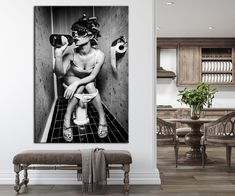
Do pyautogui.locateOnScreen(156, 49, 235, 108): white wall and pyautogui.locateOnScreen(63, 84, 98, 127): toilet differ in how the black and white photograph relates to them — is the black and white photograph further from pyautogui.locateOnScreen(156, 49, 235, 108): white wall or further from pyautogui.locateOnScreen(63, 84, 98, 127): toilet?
pyautogui.locateOnScreen(156, 49, 235, 108): white wall

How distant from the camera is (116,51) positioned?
541cm

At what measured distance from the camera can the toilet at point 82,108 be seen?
17.7 feet

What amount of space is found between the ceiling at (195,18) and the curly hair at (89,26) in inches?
57.4

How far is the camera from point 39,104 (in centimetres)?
539

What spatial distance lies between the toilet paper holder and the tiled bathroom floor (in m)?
0.59

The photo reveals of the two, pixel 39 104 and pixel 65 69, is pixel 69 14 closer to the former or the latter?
pixel 65 69

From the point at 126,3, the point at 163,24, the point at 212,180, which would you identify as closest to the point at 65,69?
the point at 126,3

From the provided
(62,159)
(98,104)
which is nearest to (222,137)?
(98,104)

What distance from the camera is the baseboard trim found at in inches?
210

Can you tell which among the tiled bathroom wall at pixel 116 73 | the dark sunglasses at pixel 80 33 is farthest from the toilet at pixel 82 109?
the dark sunglasses at pixel 80 33

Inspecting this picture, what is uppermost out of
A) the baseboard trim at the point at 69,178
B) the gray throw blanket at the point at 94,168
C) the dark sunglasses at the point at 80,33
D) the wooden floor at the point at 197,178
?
the dark sunglasses at the point at 80,33

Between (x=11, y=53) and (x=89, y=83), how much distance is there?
1013 millimetres

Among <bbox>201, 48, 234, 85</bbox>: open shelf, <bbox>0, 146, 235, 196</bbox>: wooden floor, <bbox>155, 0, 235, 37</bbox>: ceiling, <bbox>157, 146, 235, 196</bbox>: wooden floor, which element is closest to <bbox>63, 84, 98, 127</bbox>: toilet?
<bbox>0, 146, 235, 196</bbox>: wooden floor

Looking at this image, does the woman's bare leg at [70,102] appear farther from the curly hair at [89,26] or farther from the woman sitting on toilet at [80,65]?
the curly hair at [89,26]
